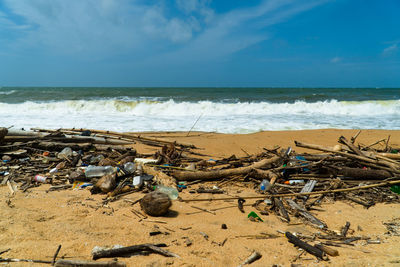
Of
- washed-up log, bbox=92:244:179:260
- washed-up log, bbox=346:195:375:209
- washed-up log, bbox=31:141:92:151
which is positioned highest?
washed-up log, bbox=31:141:92:151

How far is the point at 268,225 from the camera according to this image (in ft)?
9.04

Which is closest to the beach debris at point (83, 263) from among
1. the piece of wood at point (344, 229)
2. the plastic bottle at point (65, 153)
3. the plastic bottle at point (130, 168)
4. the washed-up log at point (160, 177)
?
the washed-up log at point (160, 177)

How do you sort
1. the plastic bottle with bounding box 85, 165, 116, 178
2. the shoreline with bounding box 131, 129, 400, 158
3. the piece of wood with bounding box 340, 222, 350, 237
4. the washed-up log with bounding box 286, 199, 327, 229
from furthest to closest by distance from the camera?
the shoreline with bounding box 131, 129, 400, 158
the plastic bottle with bounding box 85, 165, 116, 178
the washed-up log with bounding box 286, 199, 327, 229
the piece of wood with bounding box 340, 222, 350, 237

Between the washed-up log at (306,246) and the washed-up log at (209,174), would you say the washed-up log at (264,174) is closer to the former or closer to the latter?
the washed-up log at (209,174)

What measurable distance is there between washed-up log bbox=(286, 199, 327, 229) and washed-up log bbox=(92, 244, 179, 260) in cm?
163

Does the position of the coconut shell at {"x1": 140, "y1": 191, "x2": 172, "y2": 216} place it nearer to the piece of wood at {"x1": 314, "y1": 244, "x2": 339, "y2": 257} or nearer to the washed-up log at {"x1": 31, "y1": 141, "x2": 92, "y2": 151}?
the piece of wood at {"x1": 314, "y1": 244, "x2": 339, "y2": 257}

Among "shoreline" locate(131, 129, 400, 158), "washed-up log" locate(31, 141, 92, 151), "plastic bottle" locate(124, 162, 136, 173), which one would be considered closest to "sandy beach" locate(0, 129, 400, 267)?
"plastic bottle" locate(124, 162, 136, 173)

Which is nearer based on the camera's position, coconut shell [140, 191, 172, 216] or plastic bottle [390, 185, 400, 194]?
coconut shell [140, 191, 172, 216]

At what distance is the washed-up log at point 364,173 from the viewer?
381cm

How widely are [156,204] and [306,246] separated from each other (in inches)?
62.6

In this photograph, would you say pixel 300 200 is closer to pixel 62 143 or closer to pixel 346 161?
pixel 346 161

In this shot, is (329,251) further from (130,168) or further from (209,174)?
(130,168)

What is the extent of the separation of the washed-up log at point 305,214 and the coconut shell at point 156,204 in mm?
1568

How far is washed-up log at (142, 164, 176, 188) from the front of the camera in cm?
379
